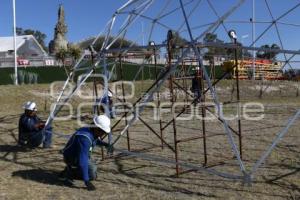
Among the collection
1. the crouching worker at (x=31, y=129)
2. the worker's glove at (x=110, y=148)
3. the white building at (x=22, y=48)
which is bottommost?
the worker's glove at (x=110, y=148)

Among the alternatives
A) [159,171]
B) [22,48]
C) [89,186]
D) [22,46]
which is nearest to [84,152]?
[89,186]

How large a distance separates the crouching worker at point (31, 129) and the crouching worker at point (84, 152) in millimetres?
2573

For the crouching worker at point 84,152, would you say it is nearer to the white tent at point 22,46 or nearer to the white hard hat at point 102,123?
the white hard hat at point 102,123

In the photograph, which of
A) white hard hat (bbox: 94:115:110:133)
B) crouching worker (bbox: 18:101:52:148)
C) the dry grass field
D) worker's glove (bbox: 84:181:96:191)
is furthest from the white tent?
worker's glove (bbox: 84:181:96:191)

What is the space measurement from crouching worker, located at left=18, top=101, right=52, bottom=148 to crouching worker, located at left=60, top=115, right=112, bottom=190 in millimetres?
2573

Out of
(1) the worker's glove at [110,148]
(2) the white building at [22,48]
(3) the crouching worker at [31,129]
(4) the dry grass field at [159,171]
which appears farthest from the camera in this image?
(2) the white building at [22,48]

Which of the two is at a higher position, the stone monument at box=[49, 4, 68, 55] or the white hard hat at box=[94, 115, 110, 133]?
the stone monument at box=[49, 4, 68, 55]

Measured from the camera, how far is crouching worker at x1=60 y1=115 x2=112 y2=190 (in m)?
6.84

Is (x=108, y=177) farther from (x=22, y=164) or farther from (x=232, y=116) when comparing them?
(x=232, y=116)

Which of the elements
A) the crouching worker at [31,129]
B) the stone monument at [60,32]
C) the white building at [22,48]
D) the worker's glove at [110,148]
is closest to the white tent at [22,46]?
the white building at [22,48]

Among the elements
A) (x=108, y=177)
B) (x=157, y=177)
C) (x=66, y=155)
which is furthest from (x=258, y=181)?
(x=66, y=155)

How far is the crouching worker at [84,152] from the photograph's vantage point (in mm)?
6844

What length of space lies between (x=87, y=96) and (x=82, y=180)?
16.5m

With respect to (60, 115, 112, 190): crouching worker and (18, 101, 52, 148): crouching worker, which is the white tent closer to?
(18, 101, 52, 148): crouching worker
